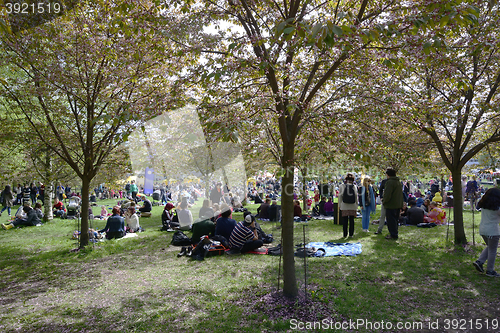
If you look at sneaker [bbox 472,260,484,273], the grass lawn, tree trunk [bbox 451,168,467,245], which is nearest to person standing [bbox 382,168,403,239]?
the grass lawn

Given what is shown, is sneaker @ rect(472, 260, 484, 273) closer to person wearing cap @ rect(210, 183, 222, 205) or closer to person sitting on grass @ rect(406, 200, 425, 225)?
person sitting on grass @ rect(406, 200, 425, 225)

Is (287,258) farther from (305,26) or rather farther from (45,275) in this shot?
(45,275)

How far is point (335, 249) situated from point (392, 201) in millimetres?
2322

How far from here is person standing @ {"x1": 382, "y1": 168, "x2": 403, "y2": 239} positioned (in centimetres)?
837

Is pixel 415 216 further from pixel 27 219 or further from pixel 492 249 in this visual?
pixel 27 219

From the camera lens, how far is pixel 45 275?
6.52 metres

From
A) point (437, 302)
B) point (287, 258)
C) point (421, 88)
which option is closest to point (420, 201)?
point (421, 88)

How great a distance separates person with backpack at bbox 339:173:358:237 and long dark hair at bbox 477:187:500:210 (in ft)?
11.6

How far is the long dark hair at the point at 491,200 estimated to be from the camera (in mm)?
5243

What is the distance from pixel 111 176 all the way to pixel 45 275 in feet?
12.3

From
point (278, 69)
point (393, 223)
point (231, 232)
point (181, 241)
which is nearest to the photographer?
point (278, 69)

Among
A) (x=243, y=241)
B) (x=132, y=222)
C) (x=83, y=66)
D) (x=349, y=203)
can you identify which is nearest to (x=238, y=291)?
(x=243, y=241)

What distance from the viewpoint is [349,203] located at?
8797 mm

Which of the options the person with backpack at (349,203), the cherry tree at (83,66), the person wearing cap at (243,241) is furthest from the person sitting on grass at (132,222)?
the person with backpack at (349,203)
